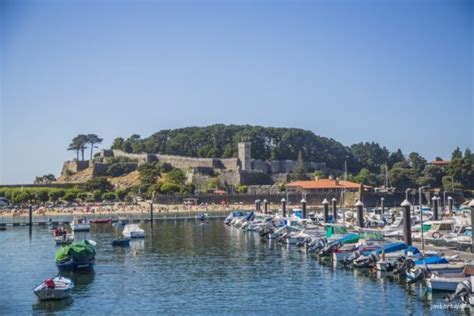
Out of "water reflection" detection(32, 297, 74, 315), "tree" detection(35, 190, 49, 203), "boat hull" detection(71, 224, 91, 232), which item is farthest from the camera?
"tree" detection(35, 190, 49, 203)

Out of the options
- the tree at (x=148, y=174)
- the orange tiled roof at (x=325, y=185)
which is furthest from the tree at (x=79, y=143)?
the orange tiled roof at (x=325, y=185)

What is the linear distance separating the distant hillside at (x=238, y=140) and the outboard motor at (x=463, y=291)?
4133 inches

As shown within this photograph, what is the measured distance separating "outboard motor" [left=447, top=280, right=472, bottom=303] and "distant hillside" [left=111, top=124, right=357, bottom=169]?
105m

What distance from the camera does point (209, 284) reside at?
3262 cm

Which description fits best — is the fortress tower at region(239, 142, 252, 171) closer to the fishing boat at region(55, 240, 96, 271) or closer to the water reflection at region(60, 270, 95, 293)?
the fishing boat at region(55, 240, 96, 271)

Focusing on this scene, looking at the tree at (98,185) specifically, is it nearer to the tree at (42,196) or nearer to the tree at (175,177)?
the tree at (42,196)

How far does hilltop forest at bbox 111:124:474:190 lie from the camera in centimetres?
13012

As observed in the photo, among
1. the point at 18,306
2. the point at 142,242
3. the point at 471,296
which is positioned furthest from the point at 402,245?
the point at 142,242

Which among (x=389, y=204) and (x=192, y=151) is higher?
(x=192, y=151)

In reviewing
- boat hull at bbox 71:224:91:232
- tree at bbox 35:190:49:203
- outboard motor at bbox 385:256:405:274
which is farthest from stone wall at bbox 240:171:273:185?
outboard motor at bbox 385:256:405:274

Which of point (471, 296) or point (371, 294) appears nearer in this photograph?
point (471, 296)

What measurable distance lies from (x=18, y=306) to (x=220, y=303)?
8606mm

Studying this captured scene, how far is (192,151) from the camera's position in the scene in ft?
450

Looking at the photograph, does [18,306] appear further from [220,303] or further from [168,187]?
[168,187]
